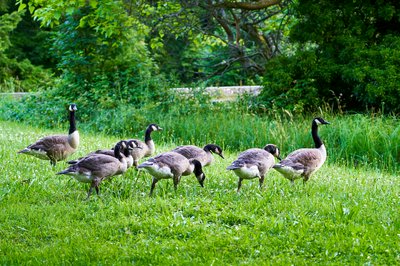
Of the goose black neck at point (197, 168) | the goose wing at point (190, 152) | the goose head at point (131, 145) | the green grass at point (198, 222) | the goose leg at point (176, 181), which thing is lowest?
the green grass at point (198, 222)

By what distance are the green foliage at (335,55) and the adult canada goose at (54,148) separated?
23.7 ft

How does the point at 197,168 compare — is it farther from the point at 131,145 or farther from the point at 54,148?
the point at 54,148

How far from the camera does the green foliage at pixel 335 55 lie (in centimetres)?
1627

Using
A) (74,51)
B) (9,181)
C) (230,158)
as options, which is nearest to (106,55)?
(74,51)

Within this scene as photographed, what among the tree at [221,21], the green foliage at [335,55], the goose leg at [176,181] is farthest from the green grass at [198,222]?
the tree at [221,21]

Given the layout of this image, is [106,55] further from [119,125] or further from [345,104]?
[345,104]

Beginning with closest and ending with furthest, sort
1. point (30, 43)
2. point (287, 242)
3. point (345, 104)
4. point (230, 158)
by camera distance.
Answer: point (287, 242) → point (230, 158) → point (345, 104) → point (30, 43)

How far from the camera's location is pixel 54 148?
10648 millimetres

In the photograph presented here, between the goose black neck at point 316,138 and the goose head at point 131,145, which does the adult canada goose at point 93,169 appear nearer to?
the goose head at point 131,145

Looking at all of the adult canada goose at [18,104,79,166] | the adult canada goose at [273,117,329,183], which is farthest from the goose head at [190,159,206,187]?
the adult canada goose at [18,104,79,166]

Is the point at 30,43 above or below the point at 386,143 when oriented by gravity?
above

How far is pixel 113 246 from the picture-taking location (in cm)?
660

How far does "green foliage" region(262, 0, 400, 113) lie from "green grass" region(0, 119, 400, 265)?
6.85m

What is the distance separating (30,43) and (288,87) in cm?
2220
